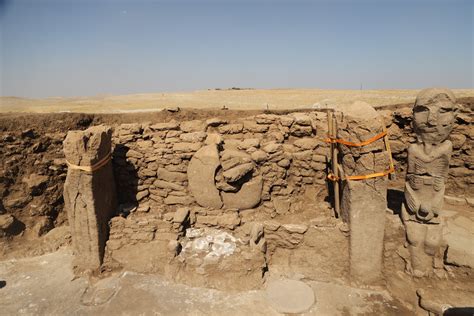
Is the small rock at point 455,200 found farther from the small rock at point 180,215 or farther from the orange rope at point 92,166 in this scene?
the orange rope at point 92,166

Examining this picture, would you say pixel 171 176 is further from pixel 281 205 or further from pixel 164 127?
pixel 281 205

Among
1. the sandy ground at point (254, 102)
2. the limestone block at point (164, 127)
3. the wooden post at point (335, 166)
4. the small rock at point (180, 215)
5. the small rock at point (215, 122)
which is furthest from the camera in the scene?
the sandy ground at point (254, 102)

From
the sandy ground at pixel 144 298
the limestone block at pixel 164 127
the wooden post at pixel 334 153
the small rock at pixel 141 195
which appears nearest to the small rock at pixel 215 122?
the limestone block at pixel 164 127

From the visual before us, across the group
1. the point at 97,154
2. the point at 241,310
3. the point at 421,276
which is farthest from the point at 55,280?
the point at 421,276

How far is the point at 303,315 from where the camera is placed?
16.7ft

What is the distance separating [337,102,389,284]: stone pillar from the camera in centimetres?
528

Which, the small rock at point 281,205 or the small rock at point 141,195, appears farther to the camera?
the small rock at point 141,195

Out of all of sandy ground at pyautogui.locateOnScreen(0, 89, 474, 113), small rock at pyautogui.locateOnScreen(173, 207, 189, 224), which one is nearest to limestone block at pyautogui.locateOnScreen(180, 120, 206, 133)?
small rock at pyautogui.locateOnScreen(173, 207, 189, 224)

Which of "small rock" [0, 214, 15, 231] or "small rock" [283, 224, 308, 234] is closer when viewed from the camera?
"small rock" [283, 224, 308, 234]

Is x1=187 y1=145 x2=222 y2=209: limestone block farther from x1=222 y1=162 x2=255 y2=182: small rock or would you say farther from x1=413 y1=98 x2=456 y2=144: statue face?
x1=413 y1=98 x2=456 y2=144: statue face

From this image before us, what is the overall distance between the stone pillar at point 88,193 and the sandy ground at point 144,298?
23.7 inches

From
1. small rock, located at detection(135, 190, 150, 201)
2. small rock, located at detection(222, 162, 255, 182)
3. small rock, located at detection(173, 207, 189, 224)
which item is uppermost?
small rock, located at detection(222, 162, 255, 182)

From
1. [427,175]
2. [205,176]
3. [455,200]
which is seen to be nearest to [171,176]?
[205,176]

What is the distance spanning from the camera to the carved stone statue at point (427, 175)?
4961mm
